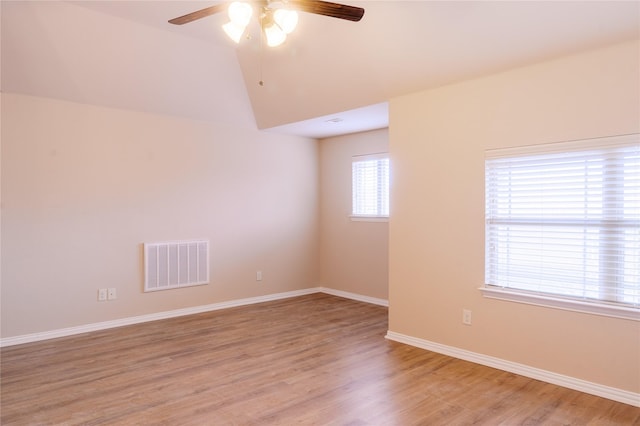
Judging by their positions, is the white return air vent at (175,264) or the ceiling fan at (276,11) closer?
the ceiling fan at (276,11)

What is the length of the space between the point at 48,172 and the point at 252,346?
8.64ft

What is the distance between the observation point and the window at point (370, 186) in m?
5.59

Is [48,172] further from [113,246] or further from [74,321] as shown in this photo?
[74,321]

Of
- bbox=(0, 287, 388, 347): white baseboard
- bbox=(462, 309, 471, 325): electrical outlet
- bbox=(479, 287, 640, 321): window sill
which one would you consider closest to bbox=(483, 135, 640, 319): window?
bbox=(479, 287, 640, 321): window sill

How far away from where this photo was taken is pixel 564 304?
297cm

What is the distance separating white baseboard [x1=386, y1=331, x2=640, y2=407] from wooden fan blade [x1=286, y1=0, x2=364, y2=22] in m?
2.78

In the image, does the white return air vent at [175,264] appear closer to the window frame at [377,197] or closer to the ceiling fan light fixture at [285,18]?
the window frame at [377,197]

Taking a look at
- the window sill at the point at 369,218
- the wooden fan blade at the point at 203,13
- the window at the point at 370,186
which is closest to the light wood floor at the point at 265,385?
the window sill at the point at 369,218

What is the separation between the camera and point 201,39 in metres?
4.27

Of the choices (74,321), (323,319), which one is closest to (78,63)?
(74,321)

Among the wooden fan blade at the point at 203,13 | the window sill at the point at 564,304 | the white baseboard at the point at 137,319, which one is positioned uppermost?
the wooden fan blade at the point at 203,13

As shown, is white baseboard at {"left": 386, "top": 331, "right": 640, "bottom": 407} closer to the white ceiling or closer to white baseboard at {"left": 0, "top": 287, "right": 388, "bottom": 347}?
white baseboard at {"left": 0, "top": 287, "right": 388, "bottom": 347}

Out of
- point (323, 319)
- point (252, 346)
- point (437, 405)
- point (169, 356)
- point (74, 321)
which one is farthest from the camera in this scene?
point (323, 319)

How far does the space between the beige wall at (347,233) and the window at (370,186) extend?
0.32ft
